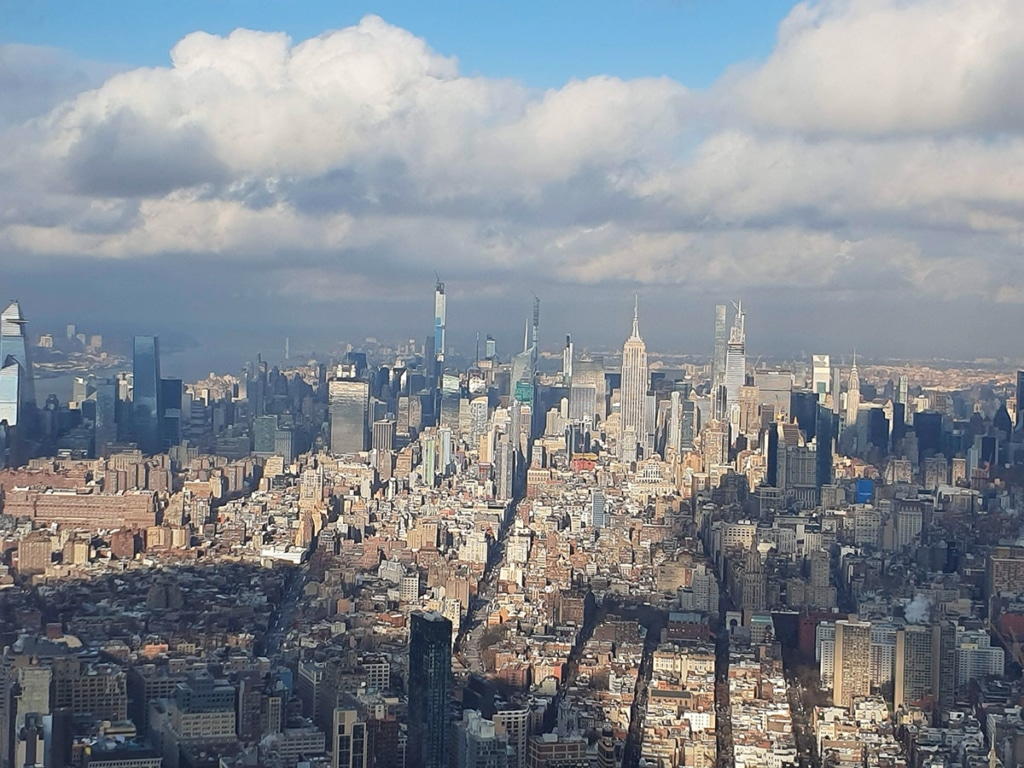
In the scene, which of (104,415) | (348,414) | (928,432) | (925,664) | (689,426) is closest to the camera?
(925,664)

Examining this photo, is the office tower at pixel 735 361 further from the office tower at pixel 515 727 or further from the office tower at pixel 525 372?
the office tower at pixel 515 727

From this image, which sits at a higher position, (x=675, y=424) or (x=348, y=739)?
(x=675, y=424)

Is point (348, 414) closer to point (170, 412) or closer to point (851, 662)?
point (170, 412)

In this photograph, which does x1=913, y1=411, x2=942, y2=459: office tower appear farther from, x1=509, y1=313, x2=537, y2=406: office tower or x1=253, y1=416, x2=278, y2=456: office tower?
x1=253, y1=416, x2=278, y2=456: office tower

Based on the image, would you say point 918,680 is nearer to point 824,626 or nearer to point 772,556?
point 824,626

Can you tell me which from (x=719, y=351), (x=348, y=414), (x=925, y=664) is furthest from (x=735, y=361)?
(x=925, y=664)

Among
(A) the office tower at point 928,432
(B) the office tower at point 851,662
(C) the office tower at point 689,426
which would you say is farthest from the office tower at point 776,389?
(B) the office tower at point 851,662
